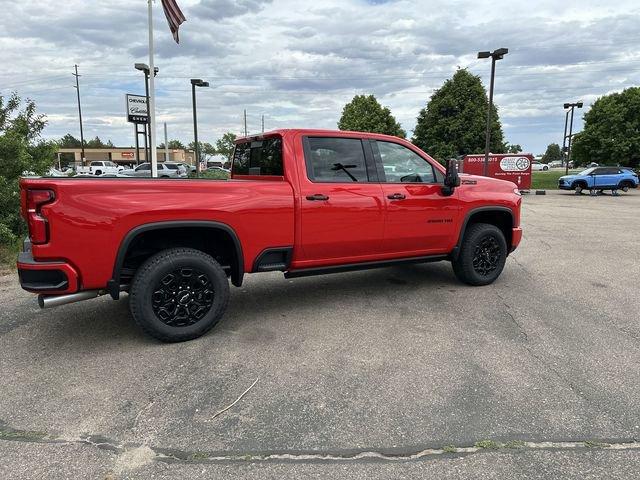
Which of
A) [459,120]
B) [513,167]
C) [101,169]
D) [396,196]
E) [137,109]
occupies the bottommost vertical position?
[101,169]

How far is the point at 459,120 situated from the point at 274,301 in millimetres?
32978

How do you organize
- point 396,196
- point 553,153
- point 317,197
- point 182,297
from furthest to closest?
point 553,153
point 396,196
point 317,197
point 182,297

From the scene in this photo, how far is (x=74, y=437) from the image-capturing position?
109 inches

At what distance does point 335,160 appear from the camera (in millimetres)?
4941

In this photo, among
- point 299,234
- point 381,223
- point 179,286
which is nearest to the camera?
point 179,286

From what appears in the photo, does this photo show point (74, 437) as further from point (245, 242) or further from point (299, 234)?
point (299, 234)

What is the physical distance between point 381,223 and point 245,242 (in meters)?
1.53

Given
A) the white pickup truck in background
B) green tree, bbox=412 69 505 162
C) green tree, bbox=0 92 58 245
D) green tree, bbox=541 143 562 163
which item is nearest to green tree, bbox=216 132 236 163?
the white pickup truck in background

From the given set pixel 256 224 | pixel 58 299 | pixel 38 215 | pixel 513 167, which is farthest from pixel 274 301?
pixel 513 167

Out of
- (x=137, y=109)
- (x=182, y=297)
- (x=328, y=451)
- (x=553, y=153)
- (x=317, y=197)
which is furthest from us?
(x=553, y=153)

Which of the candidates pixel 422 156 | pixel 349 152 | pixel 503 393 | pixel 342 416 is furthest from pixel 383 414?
pixel 422 156

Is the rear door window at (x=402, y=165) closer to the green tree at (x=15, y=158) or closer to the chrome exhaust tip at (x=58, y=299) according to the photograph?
the chrome exhaust tip at (x=58, y=299)

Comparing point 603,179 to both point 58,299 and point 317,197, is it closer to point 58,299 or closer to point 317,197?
point 317,197

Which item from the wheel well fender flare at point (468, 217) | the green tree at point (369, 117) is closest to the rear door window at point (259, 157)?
the wheel well fender flare at point (468, 217)
